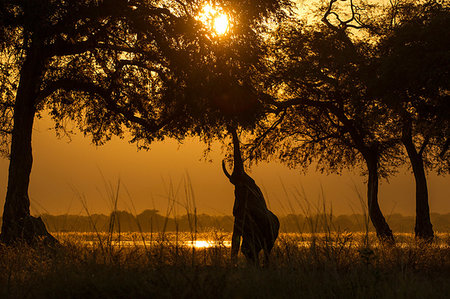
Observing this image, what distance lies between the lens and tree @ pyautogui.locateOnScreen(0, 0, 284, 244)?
15.1 meters

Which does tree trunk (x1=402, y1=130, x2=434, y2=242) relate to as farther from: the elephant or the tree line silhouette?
the elephant

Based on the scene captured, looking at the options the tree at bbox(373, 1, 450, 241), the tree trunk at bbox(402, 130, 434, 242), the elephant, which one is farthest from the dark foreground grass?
the tree trunk at bbox(402, 130, 434, 242)

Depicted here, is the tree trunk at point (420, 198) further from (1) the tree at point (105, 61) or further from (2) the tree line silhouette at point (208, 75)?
(1) the tree at point (105, 61)

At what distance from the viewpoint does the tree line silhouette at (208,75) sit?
626 inches

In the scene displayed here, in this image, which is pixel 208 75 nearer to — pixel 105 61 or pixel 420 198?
pixel 105 61

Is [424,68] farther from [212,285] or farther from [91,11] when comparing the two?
[212,285]

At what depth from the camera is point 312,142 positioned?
24.5 metres

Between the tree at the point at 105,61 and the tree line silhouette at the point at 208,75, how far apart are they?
0.14ft

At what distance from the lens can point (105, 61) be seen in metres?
18.2

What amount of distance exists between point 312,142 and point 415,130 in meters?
5.71

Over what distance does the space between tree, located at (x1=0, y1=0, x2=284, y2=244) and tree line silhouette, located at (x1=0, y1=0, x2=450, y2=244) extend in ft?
0.14

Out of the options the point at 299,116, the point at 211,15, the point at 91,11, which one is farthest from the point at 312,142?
the point at 91,11

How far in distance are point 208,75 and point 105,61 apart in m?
4.42

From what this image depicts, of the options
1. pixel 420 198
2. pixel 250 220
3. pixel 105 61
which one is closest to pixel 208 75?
pixel 105 61
